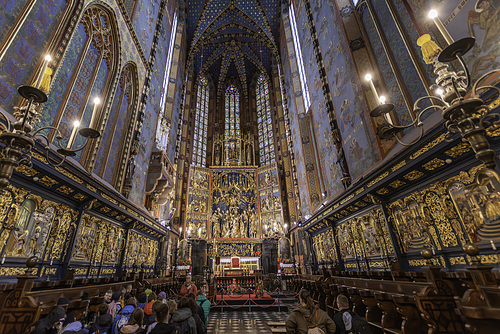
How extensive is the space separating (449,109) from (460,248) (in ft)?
12.5

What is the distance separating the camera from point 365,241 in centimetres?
817

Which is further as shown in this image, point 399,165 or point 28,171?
point 399,165

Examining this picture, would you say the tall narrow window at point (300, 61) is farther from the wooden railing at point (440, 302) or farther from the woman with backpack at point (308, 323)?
the woman with backpack at point (308, 323)

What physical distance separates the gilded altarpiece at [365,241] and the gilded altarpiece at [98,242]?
917 cm

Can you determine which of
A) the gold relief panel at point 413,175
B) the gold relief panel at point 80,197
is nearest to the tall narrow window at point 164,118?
the gold relief panel at point 80,197

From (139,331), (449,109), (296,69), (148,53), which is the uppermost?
(296,69)

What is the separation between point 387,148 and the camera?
7410mm

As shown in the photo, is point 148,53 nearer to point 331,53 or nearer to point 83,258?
point 331,53

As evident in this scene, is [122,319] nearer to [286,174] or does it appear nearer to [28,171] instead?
[28,171]

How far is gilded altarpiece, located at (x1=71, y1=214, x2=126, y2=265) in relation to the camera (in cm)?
698

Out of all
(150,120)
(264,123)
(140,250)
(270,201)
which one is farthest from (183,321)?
(264,123)

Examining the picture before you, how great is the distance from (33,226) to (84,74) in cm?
499

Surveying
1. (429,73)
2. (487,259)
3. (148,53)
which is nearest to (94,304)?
(487,259)

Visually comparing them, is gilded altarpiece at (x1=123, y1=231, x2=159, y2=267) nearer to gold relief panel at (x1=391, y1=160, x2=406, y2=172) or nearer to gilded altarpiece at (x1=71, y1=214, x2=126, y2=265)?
gilded altarpiece at (x1=71, y1=214, x2=126, y2=265)
